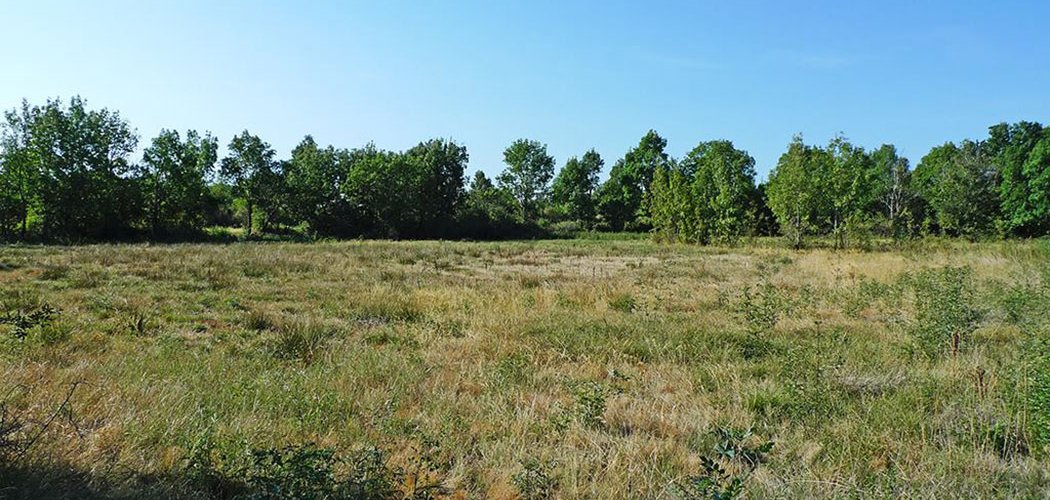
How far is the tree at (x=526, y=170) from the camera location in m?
67.3

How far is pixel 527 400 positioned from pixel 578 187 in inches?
2339

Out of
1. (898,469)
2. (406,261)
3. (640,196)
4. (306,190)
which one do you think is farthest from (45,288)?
(640,196)

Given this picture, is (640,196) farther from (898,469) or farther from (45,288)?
(898,469)

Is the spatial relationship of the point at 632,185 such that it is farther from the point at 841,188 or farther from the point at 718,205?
the point at 841,188

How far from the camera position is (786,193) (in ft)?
112

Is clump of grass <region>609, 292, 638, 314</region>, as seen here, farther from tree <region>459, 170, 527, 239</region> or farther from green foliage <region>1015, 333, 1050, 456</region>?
tree <region>459, 170, 527, 239</region>

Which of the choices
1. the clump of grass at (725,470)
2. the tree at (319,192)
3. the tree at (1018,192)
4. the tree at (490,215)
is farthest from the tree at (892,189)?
the clump of grass at (725,470)

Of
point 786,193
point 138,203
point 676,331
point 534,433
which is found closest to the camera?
point 534,433

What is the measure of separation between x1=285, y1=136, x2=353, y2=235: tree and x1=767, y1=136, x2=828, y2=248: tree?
37939mm

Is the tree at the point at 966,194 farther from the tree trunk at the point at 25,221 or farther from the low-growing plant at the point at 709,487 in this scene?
the tree trunk at the point at 25,221

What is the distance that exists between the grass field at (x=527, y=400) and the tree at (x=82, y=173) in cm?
3447

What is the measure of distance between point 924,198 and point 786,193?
3575 centimetres

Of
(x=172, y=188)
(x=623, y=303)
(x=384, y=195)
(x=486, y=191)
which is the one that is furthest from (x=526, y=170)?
(x=623, y=303)

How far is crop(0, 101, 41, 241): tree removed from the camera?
35.1 m
